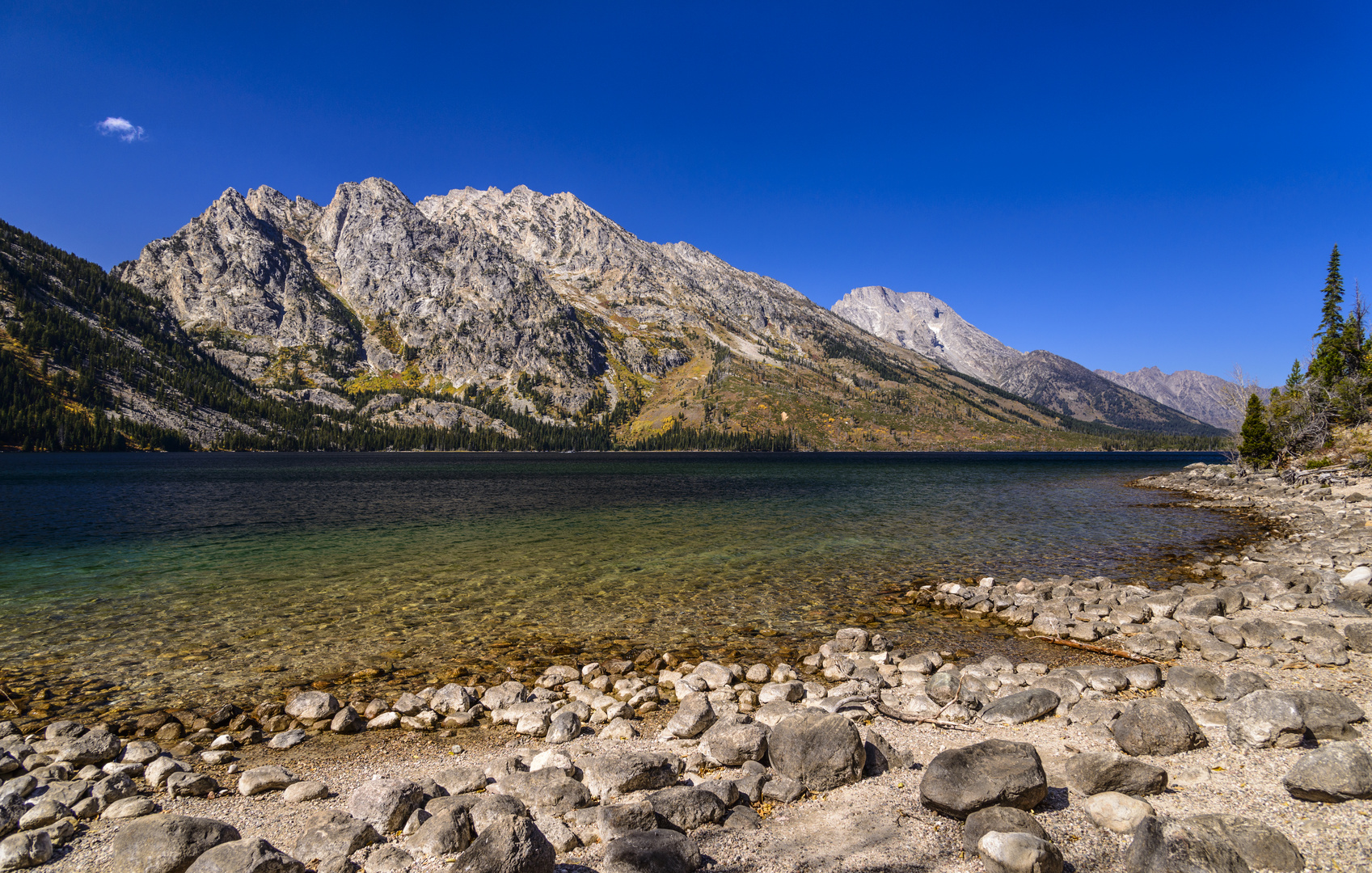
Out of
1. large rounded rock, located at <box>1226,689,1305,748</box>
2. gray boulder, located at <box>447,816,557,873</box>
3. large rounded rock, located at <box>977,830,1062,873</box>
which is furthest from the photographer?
large rounded rock, located at <box>1226,689,1305,748</box>

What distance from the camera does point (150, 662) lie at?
54.9 feet

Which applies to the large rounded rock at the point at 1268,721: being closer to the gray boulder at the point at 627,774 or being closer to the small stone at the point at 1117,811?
the small stone at the point at 1117,811

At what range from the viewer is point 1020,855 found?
617cm

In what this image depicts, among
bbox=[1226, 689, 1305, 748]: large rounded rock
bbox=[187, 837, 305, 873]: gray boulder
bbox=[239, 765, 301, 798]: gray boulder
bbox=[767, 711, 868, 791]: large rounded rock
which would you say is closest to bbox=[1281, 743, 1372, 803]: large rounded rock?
bbox=[1226, 689, 1305, 748]: large rounded rock

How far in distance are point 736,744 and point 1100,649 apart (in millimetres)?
13349

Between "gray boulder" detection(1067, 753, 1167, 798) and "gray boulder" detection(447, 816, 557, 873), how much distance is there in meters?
7.48

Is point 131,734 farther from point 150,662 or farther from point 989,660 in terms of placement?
point 989,660

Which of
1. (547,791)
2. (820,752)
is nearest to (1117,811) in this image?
(820,752)

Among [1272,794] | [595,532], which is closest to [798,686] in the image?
[1272,794]

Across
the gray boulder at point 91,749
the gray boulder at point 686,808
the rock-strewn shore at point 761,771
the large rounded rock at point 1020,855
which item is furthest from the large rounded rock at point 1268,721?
the gray boulder at point 91,749

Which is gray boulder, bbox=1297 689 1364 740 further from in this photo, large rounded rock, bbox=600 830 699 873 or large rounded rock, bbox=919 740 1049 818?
large rounded rock, bbox=600 830 699 873

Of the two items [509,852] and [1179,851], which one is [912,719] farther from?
[509,852]

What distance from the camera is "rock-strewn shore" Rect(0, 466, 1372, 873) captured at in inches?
272

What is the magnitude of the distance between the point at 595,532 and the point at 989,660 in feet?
103
